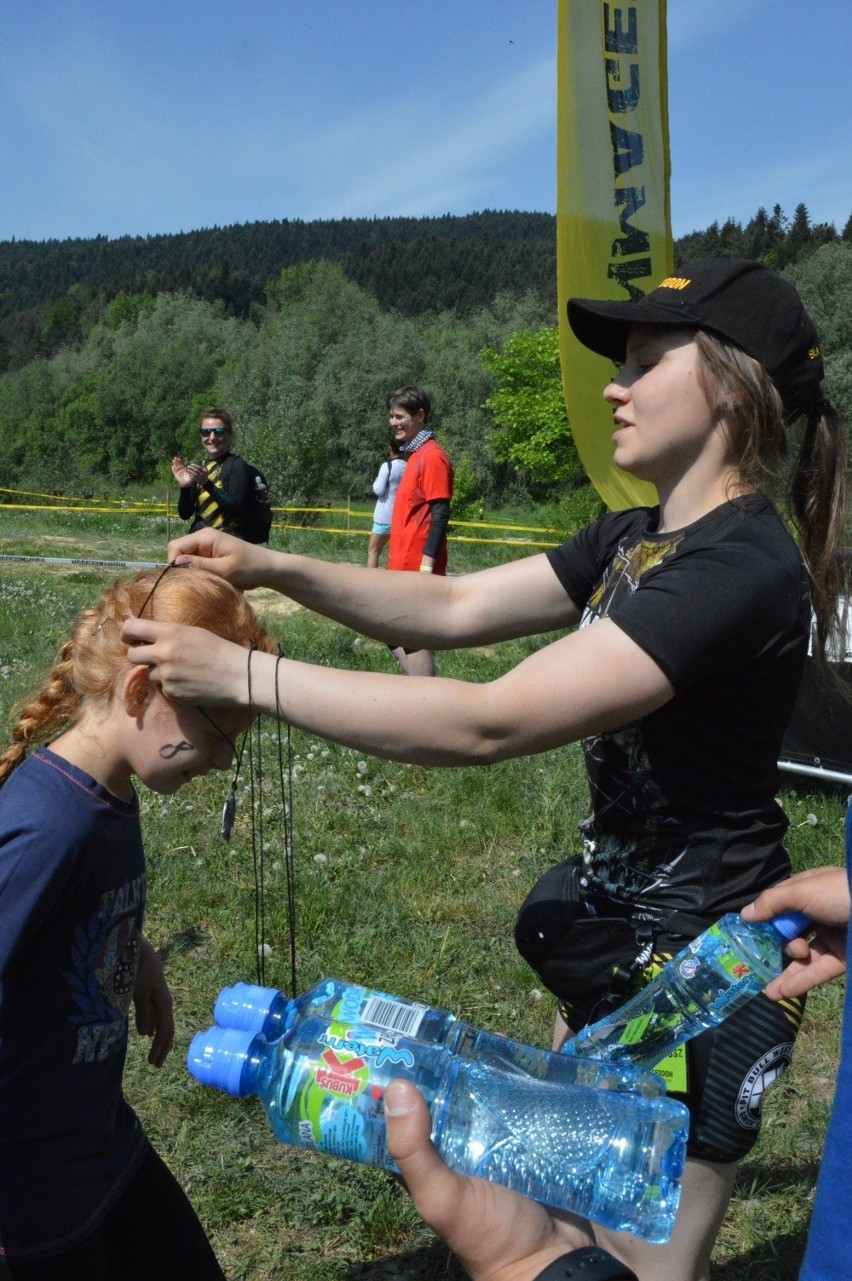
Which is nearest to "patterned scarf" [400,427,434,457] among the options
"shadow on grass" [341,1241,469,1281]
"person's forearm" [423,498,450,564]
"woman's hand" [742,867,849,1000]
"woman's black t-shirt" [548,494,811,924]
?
"person's forearm" [423,498,450,564]

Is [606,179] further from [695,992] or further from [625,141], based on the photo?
[695,992]

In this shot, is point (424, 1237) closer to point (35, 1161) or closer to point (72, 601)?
point (35, 1161)

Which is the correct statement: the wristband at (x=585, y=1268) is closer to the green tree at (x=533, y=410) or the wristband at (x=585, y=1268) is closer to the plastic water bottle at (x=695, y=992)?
the plastic water bottle at (x=695, y=992)

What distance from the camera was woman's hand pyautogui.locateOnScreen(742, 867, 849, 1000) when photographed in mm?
1691

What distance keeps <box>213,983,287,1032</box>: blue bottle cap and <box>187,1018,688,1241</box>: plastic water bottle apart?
0.06 ft

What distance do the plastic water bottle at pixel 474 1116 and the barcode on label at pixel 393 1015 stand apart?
29 mm

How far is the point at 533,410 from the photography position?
165 ft

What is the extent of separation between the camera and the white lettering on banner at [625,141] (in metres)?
6.66

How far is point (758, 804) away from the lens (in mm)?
2018

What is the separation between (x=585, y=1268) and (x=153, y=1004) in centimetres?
152

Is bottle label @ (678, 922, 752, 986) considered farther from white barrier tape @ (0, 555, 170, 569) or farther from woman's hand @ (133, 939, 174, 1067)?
white barrier tape @ (0, 555, 170, 569)

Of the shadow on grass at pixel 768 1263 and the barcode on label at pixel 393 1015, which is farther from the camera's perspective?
the shadow on grass at pixel 768 1263

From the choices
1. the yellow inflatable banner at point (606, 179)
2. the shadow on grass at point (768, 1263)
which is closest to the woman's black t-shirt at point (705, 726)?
the shadow on grass at point (768, 1263)

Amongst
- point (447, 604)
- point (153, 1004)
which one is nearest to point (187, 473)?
point (447, 604)
